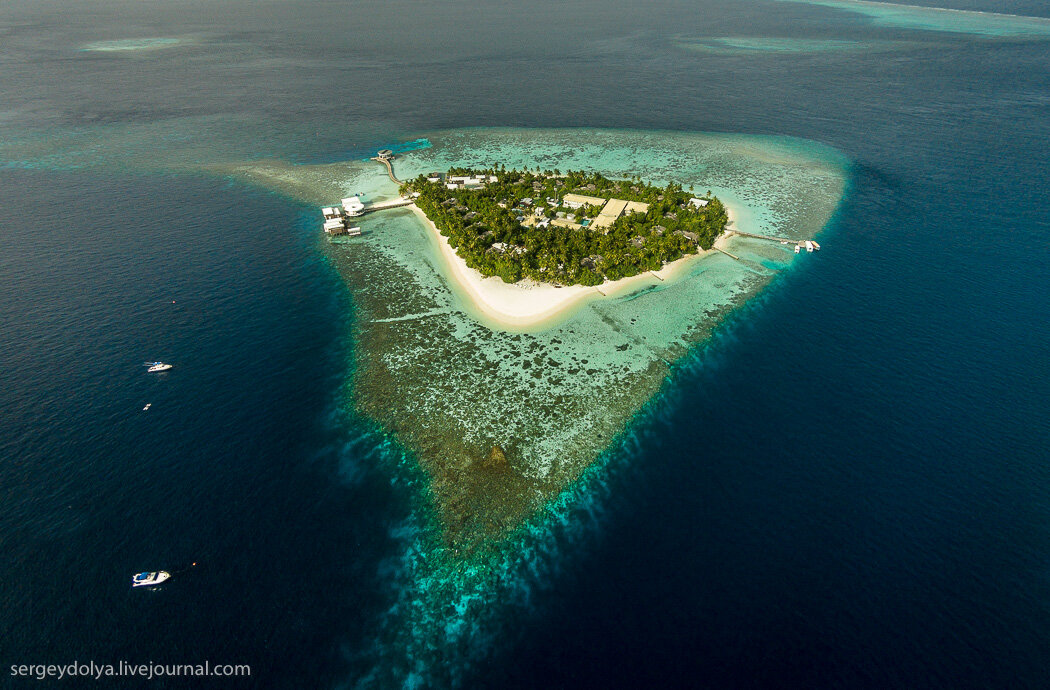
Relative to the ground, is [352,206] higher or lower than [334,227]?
higher

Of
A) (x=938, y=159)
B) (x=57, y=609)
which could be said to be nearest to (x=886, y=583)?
(x=57, y=609)

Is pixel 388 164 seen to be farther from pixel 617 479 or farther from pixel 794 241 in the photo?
pixel 617 479

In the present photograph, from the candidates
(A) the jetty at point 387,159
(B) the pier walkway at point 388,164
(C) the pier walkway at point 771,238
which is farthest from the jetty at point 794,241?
(A) the jetty at point 387,159

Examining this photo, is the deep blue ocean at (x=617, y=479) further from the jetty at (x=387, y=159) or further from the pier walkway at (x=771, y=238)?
the jetty at (x=387, y=159)

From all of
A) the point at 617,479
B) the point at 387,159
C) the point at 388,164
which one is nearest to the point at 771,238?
the point at 617,479

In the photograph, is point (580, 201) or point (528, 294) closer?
point (528, 294)

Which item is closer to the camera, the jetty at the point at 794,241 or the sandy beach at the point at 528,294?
the sandy beach at the point at 528,294
